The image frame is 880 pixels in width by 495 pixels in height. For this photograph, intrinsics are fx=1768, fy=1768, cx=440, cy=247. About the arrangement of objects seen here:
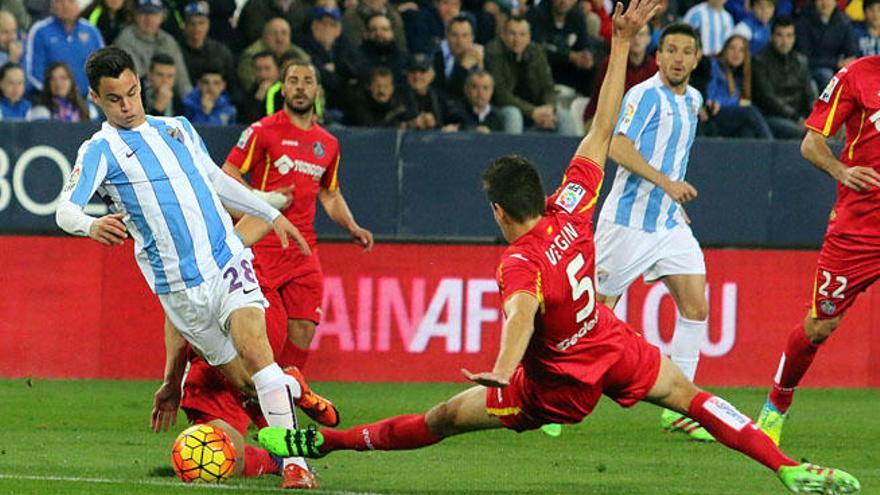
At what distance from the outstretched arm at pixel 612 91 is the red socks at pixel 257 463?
218 centimetres

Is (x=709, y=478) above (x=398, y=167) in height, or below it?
below

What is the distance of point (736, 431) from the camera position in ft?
24.0

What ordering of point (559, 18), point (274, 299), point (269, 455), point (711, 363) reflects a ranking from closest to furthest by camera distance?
point (269, 455) → point (274, 299) → point (711, 363) → point (559, 18)

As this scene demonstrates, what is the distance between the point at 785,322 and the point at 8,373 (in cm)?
610

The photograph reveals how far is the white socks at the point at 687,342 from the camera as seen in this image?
10672 mm

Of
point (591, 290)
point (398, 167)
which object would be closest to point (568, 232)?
point (591, 290)

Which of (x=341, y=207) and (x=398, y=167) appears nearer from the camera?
(x=341, y=207)

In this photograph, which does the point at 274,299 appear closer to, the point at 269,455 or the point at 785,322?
the point at 269,455

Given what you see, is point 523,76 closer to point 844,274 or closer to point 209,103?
point 209,103

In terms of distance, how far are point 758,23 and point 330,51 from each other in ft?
14.8

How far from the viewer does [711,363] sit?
1410cm

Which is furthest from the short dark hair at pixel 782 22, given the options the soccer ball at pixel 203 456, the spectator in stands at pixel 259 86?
the soccer ball at pixel 203 456

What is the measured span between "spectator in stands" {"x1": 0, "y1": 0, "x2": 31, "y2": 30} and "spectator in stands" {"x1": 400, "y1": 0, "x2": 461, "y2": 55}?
344 centimetres

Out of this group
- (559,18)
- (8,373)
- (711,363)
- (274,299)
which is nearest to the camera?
(274,299)
